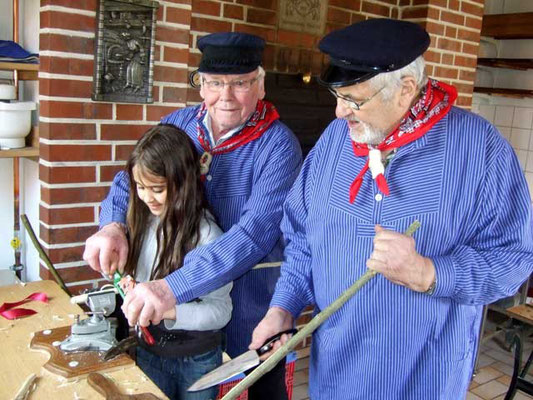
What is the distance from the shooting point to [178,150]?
1.45 meters

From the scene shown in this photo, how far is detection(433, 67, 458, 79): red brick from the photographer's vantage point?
113 inches

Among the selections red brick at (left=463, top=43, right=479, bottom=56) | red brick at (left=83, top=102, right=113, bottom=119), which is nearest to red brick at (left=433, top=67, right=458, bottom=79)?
red brick at (left=463, top=43, right=479, bottom=56)

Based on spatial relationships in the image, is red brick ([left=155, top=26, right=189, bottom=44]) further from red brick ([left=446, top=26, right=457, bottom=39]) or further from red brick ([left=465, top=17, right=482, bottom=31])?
red brick ([left=465, top=17, right=482, bottom=31])

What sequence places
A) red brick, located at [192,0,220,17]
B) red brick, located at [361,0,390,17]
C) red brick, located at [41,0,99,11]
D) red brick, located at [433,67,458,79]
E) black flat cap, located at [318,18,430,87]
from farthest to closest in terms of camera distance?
red brick, located at [433,67,458,79] < red brick, located at [361,0,390,17] < red brick, located at [192,0,220,17] < red brick, located at [41,0,99,11] < black flat cap, located at [318,18,430,87]

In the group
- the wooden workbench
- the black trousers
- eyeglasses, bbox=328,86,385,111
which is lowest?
the black trousers

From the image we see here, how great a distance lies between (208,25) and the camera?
227cm

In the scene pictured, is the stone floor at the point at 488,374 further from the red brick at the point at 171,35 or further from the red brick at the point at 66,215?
the red brick at the point at 171,35

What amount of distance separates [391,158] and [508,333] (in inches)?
65.1

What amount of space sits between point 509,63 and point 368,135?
10.9 feet

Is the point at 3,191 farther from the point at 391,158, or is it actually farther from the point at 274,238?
the point at 391,158

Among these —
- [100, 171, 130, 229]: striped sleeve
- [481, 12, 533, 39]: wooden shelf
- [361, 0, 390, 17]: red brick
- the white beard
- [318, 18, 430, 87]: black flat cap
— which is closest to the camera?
[318, 18, 430, 87]: black flat cap

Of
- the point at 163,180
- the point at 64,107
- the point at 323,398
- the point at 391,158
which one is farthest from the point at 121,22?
the point at 323,398

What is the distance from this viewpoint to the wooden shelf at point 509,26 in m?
3.97

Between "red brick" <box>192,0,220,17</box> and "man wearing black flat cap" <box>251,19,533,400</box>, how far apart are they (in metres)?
1.15
